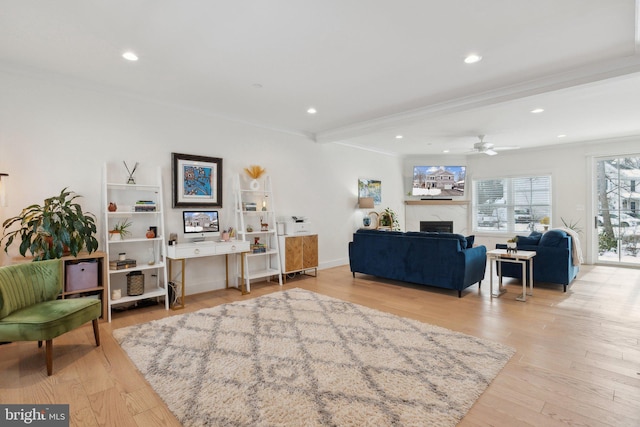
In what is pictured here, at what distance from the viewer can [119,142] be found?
4.10 m

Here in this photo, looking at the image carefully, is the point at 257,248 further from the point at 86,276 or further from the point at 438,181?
the point at 438,181

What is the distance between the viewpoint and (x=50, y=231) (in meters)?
3.17

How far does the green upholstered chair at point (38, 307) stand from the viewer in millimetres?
2387

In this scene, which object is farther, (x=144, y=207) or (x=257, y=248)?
(x=257, y=248)

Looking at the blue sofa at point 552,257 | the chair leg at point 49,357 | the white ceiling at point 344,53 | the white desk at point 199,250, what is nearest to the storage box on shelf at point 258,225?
the white desk at point 199,250

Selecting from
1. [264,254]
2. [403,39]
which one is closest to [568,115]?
[403,39]

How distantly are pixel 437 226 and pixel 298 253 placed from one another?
15.8 feet

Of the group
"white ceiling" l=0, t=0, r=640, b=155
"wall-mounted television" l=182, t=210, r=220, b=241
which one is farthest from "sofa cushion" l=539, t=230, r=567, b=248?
"wall-mounted television" l=182, t=210, r=220, b=241

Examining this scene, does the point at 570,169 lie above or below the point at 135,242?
above

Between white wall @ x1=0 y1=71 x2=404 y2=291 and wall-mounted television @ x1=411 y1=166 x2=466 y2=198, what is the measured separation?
3.05 m

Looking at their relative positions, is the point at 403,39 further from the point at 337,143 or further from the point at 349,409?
the point at 337,143

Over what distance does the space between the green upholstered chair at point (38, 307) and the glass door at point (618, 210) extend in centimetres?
908

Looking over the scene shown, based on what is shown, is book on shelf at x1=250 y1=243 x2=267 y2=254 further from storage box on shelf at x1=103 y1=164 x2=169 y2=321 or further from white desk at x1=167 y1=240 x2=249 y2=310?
storage box on shelf at x1=103 y1=164 x2=169 y2=321

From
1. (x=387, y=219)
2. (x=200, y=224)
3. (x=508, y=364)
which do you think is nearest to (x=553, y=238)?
(x=508, y=364)
